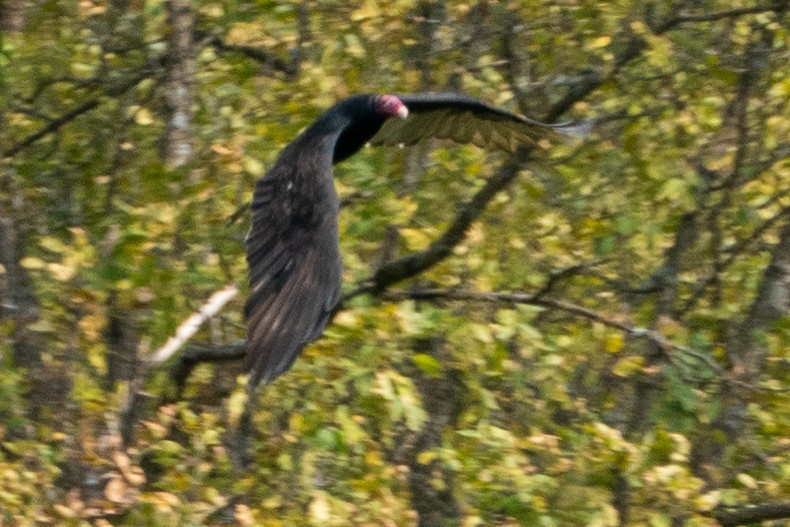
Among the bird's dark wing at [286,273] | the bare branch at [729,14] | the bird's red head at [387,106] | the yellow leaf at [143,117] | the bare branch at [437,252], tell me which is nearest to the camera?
the bird's dark wing at [286,273]

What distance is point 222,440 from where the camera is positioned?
20.4ft

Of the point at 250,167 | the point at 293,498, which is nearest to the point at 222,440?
the point at 293,498

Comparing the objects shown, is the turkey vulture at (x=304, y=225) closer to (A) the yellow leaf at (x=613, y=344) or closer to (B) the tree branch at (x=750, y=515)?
(A) the yellow leaf at (x=613, y=344)

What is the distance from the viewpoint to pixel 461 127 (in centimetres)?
611

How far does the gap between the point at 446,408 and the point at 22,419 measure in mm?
1821

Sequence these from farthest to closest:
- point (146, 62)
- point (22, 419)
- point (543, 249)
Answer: point (146, 62) < point (543, 249) < point (22, 419)

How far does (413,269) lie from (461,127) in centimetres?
99

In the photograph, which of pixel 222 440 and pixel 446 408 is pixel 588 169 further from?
pixel 222 440

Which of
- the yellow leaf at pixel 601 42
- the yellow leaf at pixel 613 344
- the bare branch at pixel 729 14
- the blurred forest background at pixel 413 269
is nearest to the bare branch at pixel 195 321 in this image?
the blurred forest background at pixel 413 269

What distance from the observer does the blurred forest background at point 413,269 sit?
5371 mm

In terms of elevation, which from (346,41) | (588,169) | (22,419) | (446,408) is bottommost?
(446,408)

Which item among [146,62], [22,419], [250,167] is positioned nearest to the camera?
[250,167]

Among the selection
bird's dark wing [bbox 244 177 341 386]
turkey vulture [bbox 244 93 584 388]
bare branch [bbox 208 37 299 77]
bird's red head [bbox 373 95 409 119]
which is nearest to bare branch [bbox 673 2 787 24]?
turkey vulture [bbox 244 93 584 388]

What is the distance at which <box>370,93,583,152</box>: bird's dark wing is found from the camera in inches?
229
